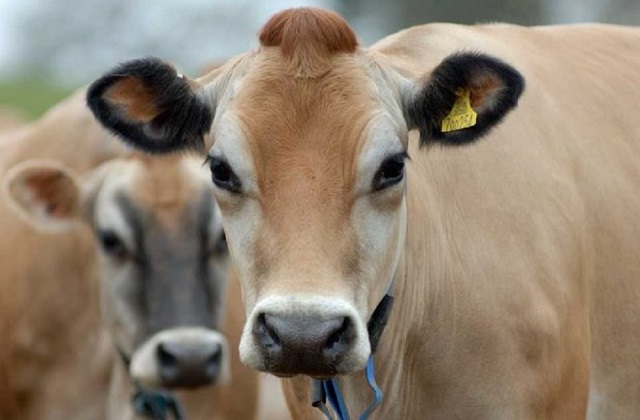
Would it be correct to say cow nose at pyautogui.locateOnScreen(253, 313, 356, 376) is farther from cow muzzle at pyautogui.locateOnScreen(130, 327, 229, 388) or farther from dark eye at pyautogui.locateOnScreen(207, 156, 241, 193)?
cow muzzle at pyautogui.locateOnScreen(130, 327, 229, 388)

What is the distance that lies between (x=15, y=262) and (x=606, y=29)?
3.41 metres

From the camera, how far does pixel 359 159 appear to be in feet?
16.5

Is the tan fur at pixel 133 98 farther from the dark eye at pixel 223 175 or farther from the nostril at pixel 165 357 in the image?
the nostril at pixel 165 357

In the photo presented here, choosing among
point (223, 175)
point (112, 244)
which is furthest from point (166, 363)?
point (223, 175)

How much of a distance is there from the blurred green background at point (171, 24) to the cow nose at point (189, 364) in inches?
639

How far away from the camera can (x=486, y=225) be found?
571cm

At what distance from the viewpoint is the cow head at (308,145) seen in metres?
4.77

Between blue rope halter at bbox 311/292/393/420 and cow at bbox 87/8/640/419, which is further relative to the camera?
blue rope halter at bbox 311/292/393/420

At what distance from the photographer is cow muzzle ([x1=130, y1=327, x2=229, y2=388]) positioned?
315 inches

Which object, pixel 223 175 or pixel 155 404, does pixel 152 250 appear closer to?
pixel 155 404

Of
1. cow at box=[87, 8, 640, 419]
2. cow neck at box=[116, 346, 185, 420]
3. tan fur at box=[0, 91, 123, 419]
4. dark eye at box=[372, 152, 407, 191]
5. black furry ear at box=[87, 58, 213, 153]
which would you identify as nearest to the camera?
cow at box=[87, 8, 640, 419]

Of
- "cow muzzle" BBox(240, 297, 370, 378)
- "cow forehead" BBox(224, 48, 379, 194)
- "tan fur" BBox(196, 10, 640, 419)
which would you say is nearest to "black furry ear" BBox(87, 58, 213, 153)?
"tan fur" BBox(196, 10, 640, 419)

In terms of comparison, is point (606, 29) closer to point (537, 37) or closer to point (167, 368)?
point (537, 37)

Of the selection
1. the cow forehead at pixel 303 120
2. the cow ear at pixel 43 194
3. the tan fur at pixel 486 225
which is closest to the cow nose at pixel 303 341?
the tan fur at pixel 486 225
